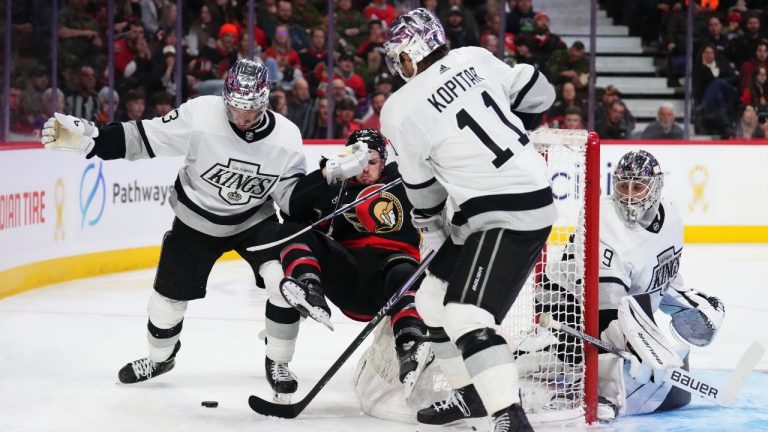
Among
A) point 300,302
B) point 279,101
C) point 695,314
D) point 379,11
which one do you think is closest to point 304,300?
point 300,302

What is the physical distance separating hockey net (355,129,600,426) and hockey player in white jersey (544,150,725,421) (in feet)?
0.15

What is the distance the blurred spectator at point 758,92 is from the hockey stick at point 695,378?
5499 millimetres

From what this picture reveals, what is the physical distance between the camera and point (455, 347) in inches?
123

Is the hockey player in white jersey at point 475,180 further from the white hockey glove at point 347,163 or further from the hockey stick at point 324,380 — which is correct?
the white hockey glove at point 347,163

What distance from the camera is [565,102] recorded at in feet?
27.0

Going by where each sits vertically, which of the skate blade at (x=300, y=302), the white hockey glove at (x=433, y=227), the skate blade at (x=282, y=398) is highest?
the white hockey glove at (x=433, y=227)

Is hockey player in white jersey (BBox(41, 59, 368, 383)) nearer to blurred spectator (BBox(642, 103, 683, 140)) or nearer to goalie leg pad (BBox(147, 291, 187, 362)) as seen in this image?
goalie leg pad (BBox(147, 291, 187, 362))

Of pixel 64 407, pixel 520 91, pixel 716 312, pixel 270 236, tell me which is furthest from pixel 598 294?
pixel 64 407

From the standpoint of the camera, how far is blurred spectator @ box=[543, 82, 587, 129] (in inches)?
324

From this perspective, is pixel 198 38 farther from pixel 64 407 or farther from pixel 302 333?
pixel 64 407

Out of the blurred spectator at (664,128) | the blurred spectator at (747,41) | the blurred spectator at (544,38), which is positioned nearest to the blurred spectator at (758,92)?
the blurred spectator at (747,41)

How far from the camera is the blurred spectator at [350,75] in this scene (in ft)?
26.6

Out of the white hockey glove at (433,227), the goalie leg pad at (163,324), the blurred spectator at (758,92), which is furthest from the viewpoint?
the blurred spectator at (758,92)

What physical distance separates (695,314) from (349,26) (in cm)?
497
